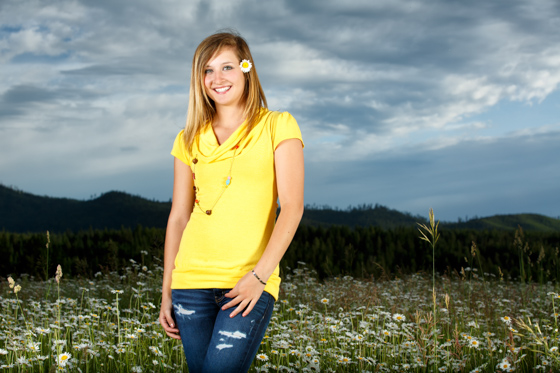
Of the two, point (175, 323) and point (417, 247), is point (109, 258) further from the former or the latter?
point (175, 323)

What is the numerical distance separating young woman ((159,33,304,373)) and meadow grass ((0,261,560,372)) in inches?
39.9

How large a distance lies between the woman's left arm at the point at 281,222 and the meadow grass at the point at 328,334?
125cm

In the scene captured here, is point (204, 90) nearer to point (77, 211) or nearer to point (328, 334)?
point (328, 334)

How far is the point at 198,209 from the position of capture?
2.88m

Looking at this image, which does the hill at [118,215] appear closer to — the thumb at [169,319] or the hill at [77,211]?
the hill at [77,211]

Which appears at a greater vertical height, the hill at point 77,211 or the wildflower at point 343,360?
the hill at point 77,211

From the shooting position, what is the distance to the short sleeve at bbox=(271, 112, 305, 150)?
269cm

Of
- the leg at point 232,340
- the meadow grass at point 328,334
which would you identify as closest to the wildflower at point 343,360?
the meadow grass at point 328,334

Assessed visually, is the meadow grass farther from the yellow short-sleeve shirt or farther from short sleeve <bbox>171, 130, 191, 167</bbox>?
short sleeve <bbox>171, 130, 191, 167</bbox>

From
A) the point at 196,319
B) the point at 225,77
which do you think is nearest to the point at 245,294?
the point at 196,319

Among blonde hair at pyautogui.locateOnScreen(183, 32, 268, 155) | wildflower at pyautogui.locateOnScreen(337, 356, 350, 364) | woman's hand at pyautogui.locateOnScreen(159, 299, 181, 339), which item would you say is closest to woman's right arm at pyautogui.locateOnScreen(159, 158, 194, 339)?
woman's hand at pyautogui.locateOnScreen(159, 299, 181, 339)

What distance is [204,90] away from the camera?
303 cm

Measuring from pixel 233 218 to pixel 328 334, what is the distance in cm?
325

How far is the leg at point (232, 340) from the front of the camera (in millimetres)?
2512
